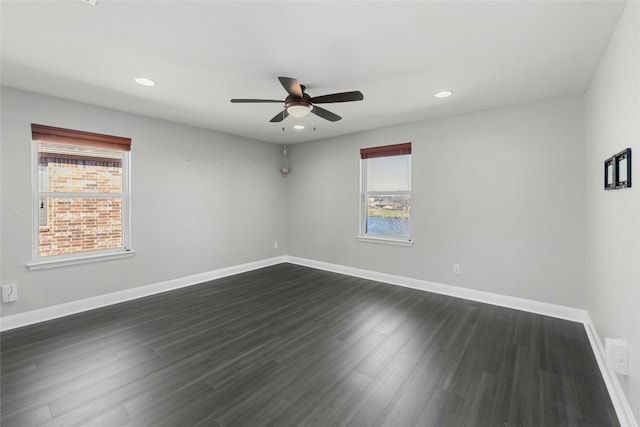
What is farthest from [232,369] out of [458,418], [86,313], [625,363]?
[625,363]

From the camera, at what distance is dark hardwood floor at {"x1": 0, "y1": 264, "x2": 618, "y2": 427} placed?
1.72 metres

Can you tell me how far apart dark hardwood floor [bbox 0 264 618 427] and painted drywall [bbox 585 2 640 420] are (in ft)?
1.55

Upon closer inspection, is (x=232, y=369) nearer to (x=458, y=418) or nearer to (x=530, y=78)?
(x=458, y=418)

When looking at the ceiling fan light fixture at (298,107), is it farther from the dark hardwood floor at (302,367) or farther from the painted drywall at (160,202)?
the painted drywall at (160,202)

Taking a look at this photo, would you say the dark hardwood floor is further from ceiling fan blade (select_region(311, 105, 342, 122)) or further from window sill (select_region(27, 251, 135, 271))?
ceiling fan blade (select_region(311, 105, 342, 122))

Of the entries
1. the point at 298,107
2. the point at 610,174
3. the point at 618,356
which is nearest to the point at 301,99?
the point at 298,107

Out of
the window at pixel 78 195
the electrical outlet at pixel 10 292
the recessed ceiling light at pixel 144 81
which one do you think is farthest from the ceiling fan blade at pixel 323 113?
the electrical outlet at pixel 10 292

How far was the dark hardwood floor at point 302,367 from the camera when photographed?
1.72 meters

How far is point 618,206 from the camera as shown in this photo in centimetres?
182

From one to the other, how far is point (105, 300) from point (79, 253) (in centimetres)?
68

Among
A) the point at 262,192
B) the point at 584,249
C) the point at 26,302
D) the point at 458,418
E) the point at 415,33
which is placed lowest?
the point at 458,418

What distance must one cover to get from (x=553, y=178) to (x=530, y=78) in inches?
48.7

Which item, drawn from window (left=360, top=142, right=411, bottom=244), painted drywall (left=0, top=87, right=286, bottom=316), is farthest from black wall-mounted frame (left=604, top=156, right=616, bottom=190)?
painted drywall (left=0, top=87, right=286, bottom=316)

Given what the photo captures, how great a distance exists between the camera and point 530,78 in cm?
264
